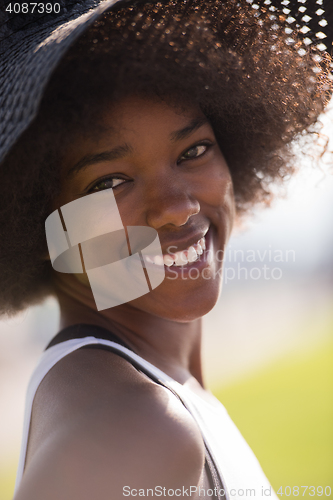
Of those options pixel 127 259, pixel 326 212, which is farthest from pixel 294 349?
pixel 127 259

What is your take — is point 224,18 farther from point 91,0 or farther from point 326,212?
point 326,212

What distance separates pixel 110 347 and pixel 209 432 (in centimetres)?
39

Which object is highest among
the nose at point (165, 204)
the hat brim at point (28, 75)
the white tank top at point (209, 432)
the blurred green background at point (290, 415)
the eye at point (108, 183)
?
the hat brim at point (28, 75)

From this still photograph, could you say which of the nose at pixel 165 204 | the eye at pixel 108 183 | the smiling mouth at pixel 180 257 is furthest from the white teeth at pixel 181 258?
the eye at pixel 108 183

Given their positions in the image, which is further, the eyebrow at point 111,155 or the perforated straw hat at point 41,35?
the eyebrow at point 111,155

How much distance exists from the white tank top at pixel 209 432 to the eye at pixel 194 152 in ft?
1.94

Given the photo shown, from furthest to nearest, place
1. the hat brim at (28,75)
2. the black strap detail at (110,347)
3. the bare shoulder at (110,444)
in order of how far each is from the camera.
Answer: the black strap detail at (110,347) < the hat brim at (28,75) < the bare shoulder at (110,444)

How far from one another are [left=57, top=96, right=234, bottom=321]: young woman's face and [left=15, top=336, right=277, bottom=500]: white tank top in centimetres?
26

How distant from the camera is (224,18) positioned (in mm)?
1364

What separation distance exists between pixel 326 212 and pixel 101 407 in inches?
414

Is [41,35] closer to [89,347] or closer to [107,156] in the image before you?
[107,156]

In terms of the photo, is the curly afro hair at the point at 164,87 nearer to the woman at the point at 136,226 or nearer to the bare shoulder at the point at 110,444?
the woman at the point at 136,226

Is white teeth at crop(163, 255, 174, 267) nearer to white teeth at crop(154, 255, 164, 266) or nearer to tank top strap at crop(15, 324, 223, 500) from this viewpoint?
white teeth at crop(154, 255, 164, 266)

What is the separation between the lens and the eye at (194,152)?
1276 mm
